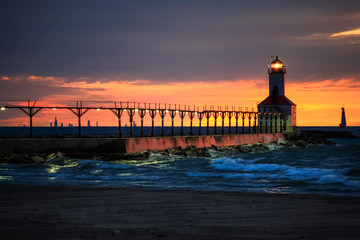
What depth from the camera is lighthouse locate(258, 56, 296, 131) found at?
3285 inches

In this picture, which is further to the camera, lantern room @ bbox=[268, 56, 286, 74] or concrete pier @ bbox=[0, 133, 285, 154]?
lantern room @ bbox=[268, 56, 286, 74]

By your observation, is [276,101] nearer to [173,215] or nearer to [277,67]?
[277,67]

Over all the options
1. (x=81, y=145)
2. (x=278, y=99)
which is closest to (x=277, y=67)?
(x=278, y=99)

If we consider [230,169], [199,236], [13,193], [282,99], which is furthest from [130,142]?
[282,99]

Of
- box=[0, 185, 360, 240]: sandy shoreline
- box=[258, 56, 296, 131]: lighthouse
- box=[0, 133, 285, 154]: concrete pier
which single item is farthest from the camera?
box=[258, 56, 296, 131]: lighthouse

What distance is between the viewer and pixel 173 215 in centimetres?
1030

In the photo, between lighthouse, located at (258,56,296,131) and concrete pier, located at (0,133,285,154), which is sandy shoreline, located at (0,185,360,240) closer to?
concrete pier, located at (0,133,285,154)

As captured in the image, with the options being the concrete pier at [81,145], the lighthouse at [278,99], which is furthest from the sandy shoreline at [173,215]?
the lighthouse at [278,99]

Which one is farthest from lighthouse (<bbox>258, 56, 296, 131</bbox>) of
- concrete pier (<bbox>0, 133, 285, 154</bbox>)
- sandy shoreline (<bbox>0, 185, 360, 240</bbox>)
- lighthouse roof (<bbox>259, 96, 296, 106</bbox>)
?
sandy shoreline (<bbox>0, 185, 360, 240</bbox>)

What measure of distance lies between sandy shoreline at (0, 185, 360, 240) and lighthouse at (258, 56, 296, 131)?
70793 millimetres

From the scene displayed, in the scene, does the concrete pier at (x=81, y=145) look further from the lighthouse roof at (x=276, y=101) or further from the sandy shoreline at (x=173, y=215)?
the lighthouse roof at (x=276, y=101)

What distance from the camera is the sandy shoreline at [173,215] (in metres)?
8.26

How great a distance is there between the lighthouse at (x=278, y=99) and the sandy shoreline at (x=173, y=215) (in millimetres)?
70793

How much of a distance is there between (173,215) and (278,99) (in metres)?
76.3
